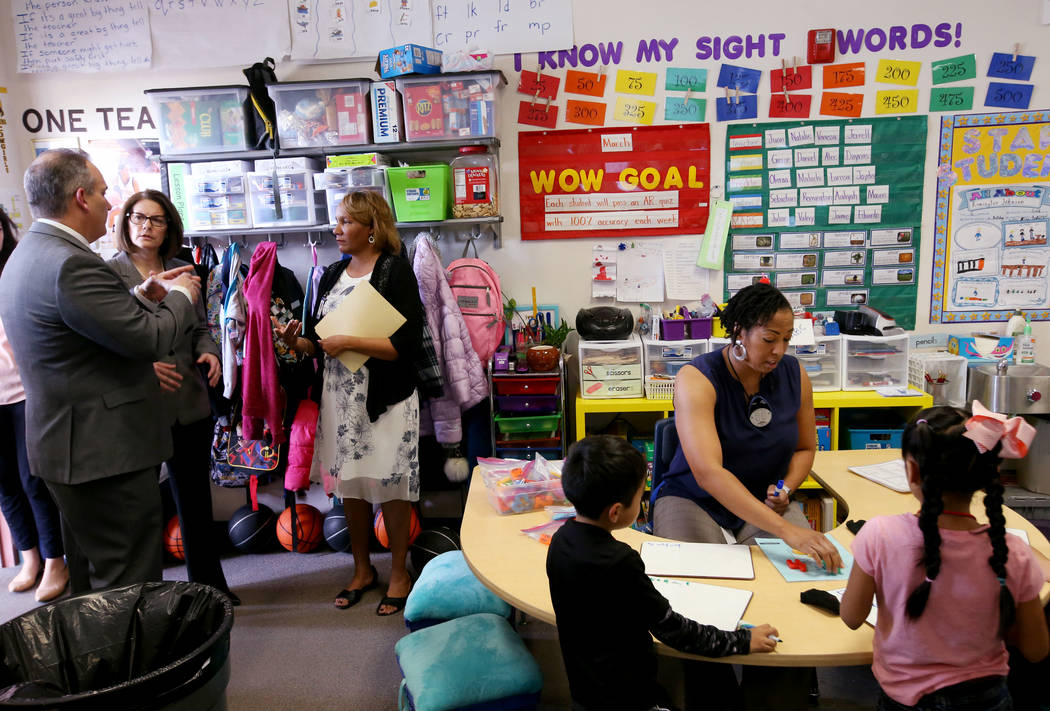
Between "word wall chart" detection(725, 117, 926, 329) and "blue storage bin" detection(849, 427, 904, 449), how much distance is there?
2.26 ft

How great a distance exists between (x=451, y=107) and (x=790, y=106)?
161 cm

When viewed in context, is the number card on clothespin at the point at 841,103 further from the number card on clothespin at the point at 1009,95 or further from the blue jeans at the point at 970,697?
the blue jeans at the point at 970,697

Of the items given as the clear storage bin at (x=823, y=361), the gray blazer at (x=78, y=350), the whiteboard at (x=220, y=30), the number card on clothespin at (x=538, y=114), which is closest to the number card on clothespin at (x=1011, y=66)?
the clear storage bin at (x=823, y=361)

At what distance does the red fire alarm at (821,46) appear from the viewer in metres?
3.28

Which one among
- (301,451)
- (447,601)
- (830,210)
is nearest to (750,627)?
(447,601)

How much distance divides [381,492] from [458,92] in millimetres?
1812

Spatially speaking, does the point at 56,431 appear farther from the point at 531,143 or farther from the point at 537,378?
the point at 531,143

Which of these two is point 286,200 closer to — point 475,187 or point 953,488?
point 475,187

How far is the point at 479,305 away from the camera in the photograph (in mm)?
3400

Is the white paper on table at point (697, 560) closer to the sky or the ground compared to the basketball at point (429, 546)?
closer to the sky

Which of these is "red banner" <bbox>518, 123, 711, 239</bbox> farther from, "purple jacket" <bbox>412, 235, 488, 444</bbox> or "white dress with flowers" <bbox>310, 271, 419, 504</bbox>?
"white dress with flowers" <bbox>310, 271, 419, 504</bbox>

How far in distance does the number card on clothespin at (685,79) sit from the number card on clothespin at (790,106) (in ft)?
1.11

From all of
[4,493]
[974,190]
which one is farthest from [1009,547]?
[4,493]

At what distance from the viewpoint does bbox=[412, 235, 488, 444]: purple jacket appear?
10.5 feet
